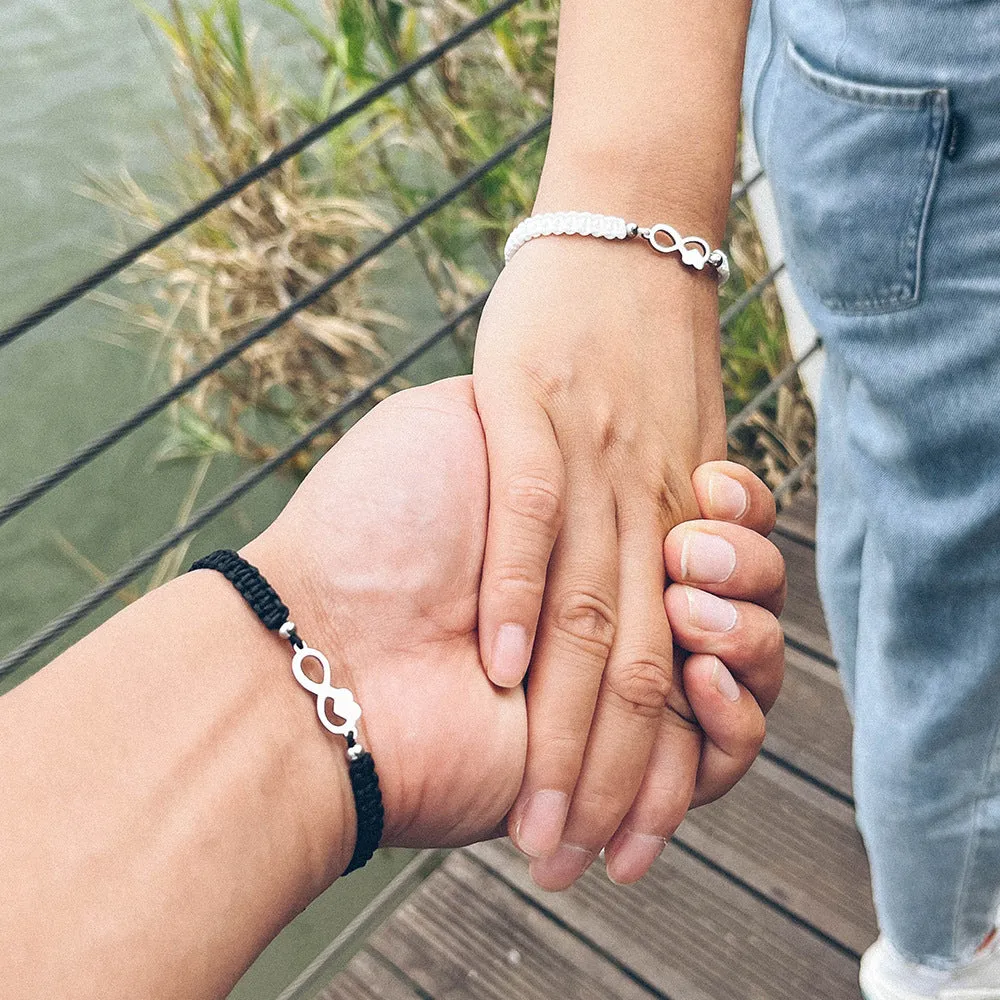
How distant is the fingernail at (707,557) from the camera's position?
792 millimetres

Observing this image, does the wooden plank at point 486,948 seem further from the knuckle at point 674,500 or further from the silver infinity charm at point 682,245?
the silver infinity charm at point 682,245

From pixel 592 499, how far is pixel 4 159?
15.4 feet

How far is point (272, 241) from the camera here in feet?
8.84

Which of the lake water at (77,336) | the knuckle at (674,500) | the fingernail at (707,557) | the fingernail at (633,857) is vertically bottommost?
the lake water at (77,336)

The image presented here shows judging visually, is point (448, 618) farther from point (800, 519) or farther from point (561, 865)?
point (800, 519)

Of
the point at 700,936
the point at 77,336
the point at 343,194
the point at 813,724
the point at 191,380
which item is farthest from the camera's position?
the point at 77,336

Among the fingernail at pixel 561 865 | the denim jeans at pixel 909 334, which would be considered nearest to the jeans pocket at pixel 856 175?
the denim jeans at pixel 909 334

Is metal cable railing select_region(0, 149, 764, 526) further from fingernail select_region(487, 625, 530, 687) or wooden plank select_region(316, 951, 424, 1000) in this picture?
wooden plank select_region(316, 951, 424, 1000)

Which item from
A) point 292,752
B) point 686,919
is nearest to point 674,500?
point 292,752

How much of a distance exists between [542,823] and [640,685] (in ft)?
0.40

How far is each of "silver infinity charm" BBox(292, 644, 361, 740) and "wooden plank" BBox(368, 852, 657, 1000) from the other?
2.89 feet

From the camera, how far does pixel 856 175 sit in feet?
2.06

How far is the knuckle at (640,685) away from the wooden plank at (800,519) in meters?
1.18

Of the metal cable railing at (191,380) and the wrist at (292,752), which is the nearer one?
the wrist at (292,752)
